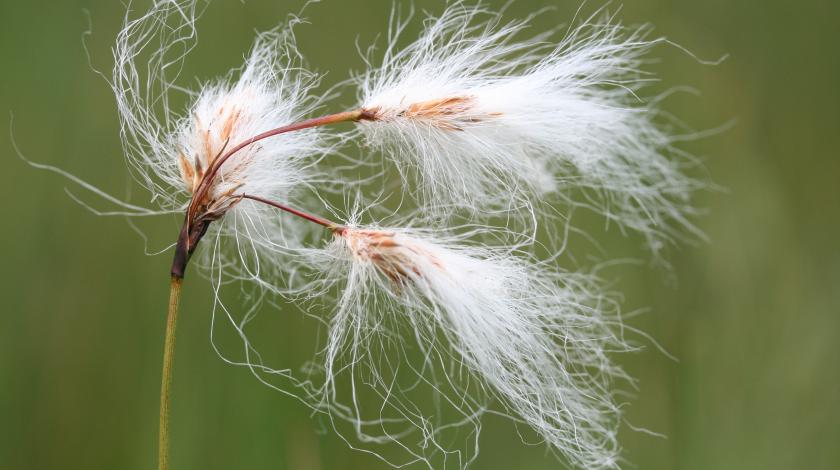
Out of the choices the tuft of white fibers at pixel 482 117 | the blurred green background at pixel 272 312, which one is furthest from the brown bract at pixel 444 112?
the blurred green background at pixel 272 312

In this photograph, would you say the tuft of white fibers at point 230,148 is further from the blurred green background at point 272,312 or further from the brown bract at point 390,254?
the blurred green background at point 272,312

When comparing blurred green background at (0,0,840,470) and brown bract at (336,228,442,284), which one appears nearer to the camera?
brown bract at (336,228,442,284)

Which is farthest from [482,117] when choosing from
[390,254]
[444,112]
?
[390,254]

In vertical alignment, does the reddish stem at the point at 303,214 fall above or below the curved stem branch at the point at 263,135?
below

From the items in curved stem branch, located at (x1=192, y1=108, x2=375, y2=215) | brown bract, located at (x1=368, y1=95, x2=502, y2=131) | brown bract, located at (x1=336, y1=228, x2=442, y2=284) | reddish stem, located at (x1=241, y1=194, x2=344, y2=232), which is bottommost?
brown bract, located at (x1=336, y1=228, x2=442, y2=284)

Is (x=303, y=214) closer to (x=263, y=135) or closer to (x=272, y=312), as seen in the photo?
(x=263, y=135)

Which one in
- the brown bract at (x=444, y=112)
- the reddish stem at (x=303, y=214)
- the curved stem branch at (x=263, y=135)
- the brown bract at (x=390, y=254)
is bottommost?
the brown bract at (x=390, y=254)

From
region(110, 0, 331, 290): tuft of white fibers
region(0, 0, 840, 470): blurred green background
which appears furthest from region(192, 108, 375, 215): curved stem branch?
region(0, 0, 840, 470): blurred green background

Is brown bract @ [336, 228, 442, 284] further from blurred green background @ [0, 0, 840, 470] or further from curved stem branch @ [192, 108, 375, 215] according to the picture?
blurred green background @ [0, 0, 840, 470]

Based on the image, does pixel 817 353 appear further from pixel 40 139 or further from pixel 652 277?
pixel 40 139
